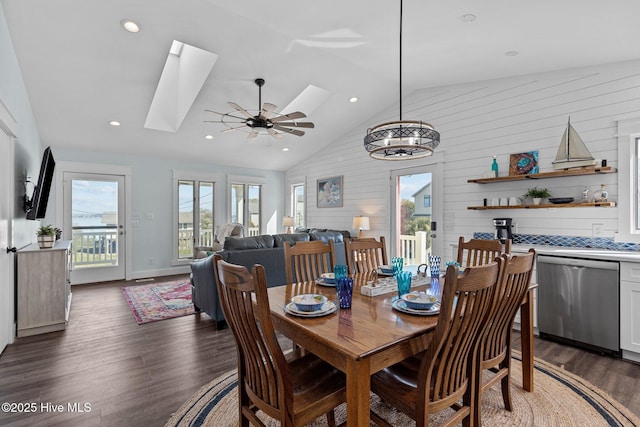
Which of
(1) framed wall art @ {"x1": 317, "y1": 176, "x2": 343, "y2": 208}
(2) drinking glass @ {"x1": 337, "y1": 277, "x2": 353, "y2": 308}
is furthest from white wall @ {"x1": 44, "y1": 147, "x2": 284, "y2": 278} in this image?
(2) drinking glass @ {"x1": 337, "y1": 277, "x2": 353, "y2": 308}

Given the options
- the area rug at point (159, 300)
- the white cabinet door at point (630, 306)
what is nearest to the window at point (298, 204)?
the area rug at point (159, 300)

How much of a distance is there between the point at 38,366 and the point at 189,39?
3396 millimetres

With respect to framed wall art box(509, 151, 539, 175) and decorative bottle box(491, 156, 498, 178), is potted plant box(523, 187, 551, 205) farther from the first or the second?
decorative bottle box(491, 156, 498, 178)

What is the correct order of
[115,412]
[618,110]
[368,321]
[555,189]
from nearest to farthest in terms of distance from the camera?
1. [368,321]
2. [115,412]
3. [618,110]
4. [555,189]

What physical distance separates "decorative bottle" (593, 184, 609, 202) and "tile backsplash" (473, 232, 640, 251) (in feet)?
1.37

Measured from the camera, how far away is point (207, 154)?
6535 millimetres

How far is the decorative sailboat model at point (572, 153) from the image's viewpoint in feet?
10.7

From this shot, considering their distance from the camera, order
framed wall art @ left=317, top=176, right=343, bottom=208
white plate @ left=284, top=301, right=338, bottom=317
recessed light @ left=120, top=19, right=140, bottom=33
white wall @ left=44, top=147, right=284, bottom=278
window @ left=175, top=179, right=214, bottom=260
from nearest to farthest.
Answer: white plate @ left=284, top=301, right=338, bottom=317 < recessed light @ left=120, top=19, right=140, bottom=33 < white wall @ left=44, top=147, right=284, bottom=278 < framed wall art @ left=317, top=176, right=343, bottom=208 < window @ left=175, top=179, right=214, bottom=260

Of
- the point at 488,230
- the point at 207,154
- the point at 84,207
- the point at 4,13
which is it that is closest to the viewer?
the point at 4,13

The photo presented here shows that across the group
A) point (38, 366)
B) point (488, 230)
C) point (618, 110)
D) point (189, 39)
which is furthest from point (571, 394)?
point (189, 39)

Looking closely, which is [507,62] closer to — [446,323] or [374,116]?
[374,116]

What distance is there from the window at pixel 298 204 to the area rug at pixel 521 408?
221 inches

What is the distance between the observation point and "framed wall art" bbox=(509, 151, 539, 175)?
3783 millimetres

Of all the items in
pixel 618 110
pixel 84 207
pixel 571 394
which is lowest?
pixel 571 394
